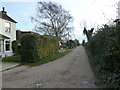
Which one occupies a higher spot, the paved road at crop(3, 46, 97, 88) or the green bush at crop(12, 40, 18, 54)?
the green bush at crop(12, 40, 18, 54)

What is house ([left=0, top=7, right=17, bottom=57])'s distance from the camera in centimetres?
2164

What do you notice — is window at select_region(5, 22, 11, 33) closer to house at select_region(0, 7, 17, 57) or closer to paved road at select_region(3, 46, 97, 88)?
house at select_region(0, 7, 17, 57)

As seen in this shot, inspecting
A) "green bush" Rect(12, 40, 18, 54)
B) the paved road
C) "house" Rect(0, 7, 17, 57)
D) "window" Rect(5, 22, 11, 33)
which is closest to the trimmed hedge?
"green bush" Rect(12, 40, 18, 54)

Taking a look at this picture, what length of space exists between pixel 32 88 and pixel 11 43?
769 inches

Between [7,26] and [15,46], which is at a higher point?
[7,26]

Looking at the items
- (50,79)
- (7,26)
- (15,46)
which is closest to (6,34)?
(7,26)

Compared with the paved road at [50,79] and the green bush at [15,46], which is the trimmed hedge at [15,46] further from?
the paved road at [50,79]

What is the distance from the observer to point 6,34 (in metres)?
23.1

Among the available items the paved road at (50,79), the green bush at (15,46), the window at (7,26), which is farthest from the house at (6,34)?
the paved road at (50,79)

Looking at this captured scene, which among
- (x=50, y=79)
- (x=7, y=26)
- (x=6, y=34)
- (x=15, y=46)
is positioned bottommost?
(x=50, y=79)

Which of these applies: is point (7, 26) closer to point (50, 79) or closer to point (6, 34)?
point (6, 34)

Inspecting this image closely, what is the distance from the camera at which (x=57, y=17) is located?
126 ft

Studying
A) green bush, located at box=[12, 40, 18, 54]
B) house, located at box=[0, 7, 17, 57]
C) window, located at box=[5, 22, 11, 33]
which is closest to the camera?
house, located at box=[0, 7, 17, 57]

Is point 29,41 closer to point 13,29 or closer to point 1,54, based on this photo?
point 1,54
